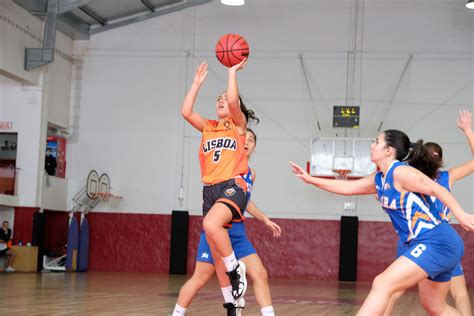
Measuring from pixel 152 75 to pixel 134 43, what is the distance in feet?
3.65

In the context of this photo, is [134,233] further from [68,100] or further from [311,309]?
[311,309]

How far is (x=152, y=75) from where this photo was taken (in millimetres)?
21531

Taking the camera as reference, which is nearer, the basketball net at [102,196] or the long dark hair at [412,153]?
the long dark hair at [412,153]

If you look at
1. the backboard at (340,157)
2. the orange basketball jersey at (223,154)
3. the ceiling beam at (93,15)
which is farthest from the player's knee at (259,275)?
the ceiling beam at (93,15)

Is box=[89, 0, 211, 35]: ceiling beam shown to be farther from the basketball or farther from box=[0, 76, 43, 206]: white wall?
the basketball

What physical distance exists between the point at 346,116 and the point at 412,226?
14.8 metres

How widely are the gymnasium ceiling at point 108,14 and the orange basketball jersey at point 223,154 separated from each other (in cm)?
1476

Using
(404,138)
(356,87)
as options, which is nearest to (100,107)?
(356,87)

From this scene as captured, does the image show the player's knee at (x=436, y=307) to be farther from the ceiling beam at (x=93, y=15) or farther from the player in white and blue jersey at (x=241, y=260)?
the ceiling beam at (x=93, y=15)

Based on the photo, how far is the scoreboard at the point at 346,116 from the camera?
1945 cm

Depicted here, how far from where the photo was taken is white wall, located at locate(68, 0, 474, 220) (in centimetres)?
2039

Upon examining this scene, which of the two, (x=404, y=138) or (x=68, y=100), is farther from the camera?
(x=68, y=100)

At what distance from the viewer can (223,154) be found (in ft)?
20.9

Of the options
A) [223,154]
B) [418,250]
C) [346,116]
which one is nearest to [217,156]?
[223,154]
